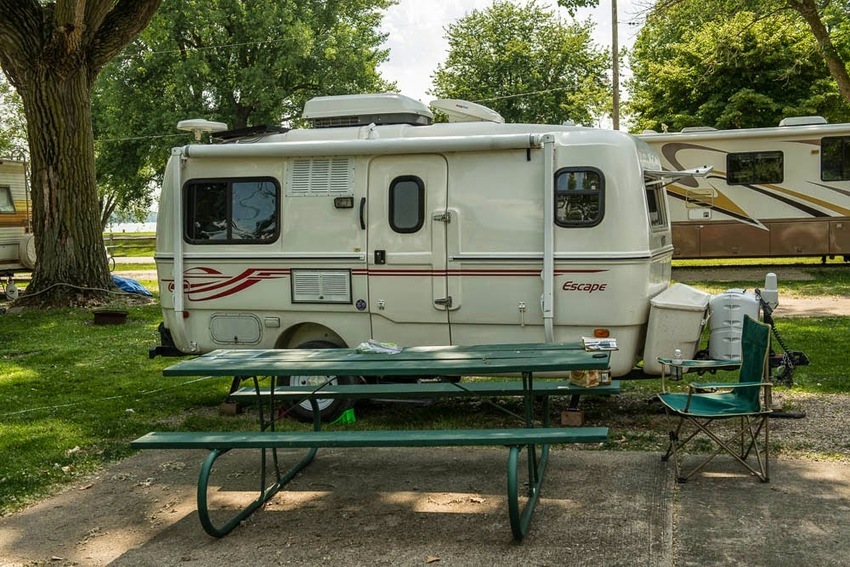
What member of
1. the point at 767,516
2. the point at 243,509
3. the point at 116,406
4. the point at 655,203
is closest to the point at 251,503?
the point at 243,509

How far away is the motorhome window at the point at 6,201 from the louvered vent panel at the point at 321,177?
1579 cm

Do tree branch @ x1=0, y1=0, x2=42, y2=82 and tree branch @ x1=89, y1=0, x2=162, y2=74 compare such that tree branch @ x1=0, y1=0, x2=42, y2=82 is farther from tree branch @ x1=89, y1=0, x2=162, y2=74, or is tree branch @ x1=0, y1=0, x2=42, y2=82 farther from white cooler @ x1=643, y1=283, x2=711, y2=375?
white cooler @ x1=643, y1=283, x2=711, y2=375

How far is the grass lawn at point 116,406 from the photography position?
6945 millimetres

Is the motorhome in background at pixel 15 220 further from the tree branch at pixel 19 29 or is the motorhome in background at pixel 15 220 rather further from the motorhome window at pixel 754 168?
the motorhome window at pixel 754 168

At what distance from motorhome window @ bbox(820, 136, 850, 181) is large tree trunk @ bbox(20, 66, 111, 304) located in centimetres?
1426

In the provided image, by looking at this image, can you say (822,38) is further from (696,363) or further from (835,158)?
(696,363)

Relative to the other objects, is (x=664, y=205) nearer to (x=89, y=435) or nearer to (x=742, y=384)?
(x=742, y=384)

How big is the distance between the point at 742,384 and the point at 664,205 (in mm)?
3166

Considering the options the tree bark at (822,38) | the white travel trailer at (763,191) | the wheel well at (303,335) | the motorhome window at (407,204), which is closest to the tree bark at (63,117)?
the wheel well at (303,335)

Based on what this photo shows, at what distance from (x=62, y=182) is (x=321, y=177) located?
9.83 metres

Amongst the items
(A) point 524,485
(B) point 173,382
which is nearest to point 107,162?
(B) point 173,382

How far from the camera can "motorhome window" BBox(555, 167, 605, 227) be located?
7289mm

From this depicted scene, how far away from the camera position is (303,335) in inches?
328

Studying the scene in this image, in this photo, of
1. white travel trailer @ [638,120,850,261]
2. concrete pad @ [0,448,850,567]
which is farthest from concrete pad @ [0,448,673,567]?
white travel trailer @ [638,120,850,261]
